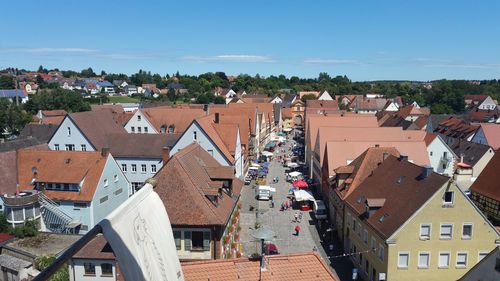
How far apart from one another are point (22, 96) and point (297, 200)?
123m

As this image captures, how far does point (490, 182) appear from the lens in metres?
36.3

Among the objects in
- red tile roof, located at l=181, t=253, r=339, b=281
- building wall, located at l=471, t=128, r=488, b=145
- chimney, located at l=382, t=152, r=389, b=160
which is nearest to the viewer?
red tile roof, located at l=181, t=253, r=339, b=281

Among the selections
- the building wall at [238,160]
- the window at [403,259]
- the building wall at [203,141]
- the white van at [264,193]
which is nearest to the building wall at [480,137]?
the building wall at [238,160]

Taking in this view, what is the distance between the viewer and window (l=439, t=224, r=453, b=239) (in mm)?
23656

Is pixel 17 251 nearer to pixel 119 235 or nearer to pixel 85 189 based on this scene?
pixel 85 189

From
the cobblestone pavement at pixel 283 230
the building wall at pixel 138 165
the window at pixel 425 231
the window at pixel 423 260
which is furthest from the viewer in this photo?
the building wall at pixel 138 165

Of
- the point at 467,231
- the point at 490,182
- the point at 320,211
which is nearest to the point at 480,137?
the point at 490,182

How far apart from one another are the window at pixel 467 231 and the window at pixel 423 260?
2330 mm

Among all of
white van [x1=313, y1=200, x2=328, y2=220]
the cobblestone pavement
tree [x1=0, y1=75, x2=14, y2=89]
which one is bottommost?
the cobblestone pavement

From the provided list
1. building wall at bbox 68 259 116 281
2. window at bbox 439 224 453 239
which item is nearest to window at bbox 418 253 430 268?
window at bbox 439 224 453 239

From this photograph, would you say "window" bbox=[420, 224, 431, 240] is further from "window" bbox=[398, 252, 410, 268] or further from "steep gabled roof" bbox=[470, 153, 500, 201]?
"steep gabled roof" bbox=[470, 153, 500, 201]

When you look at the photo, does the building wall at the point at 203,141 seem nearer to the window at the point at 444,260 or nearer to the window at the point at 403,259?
the window at the point at 403,259

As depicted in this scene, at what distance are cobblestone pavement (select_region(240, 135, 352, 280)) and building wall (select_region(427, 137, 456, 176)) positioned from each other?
16.5m

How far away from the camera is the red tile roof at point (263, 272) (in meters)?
15.2
